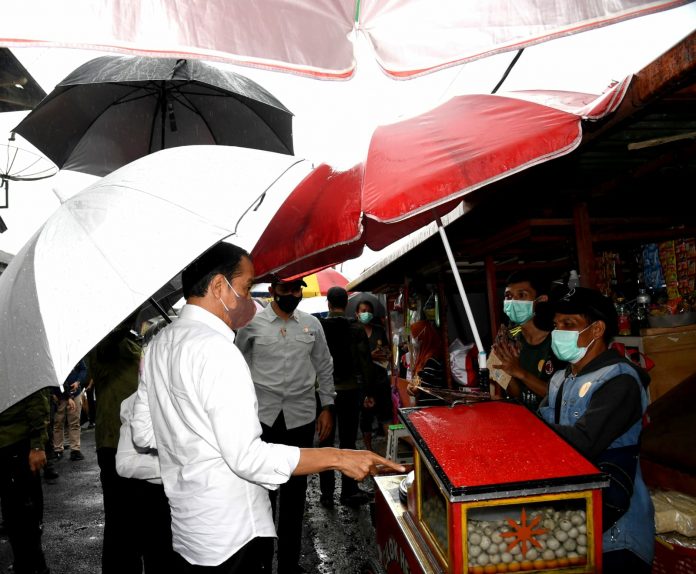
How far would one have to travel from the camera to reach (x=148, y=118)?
4797 millimetres

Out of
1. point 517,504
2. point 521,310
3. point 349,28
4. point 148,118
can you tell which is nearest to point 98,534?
point 148,118

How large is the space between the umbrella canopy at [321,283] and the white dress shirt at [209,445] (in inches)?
326

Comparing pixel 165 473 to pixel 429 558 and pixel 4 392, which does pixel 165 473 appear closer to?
pixel 4 392

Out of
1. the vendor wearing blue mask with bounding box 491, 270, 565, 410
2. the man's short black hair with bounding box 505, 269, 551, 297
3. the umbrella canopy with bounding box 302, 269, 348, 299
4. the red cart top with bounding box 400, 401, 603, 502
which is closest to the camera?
the red cart top with bounding box 400, 401, 603, 502

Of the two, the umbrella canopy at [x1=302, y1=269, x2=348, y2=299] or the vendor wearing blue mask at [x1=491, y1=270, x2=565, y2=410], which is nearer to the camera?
the vendor wearing blue mask at [x1=491, y1=270, x2=565, y2=410]

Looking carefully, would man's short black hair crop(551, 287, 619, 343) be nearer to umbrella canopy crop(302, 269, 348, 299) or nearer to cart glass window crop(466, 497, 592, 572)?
cart glass window crop(466, 497, 592, 572)

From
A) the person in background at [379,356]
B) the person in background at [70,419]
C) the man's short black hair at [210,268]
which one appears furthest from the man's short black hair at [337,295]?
the person in background at [70,419]

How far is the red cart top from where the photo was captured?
5.90 ft

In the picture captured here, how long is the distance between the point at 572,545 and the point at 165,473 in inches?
62.4

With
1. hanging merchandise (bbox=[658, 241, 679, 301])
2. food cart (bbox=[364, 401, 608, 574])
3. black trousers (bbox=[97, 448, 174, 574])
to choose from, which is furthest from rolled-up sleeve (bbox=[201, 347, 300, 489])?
hanging merchandise (bbox=[658, 241, 679, 301])

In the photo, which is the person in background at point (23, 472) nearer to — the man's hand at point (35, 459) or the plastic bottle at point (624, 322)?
the man's hand at point (35, 459)

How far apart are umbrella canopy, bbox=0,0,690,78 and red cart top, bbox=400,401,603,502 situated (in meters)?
1.36

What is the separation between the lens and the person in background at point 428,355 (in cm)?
686

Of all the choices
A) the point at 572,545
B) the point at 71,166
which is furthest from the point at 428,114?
the point at 71,166
